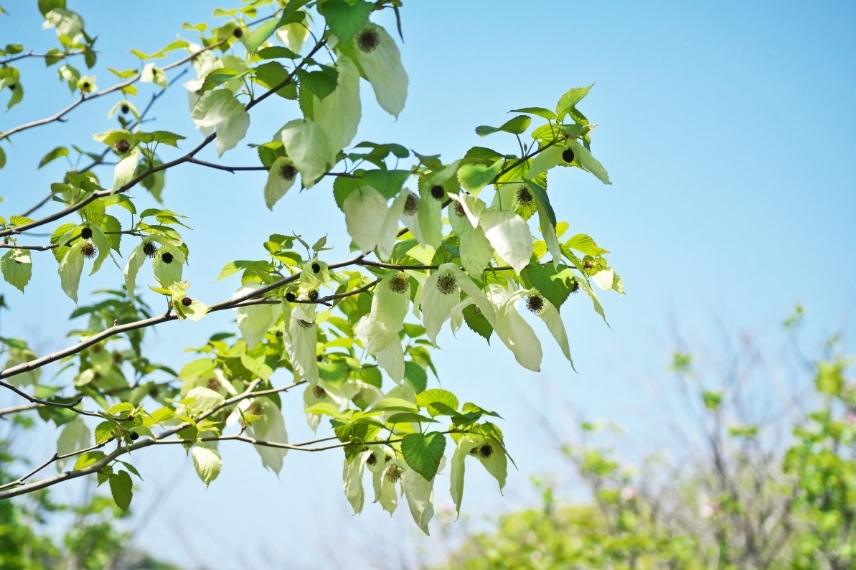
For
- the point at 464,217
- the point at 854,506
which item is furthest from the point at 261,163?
the point at 854,506

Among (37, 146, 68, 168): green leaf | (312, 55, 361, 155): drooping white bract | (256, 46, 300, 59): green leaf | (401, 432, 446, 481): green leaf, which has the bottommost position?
(401, 432, 446, 481): green leaf

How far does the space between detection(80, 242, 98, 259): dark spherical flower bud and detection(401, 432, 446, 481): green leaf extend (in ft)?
1.80

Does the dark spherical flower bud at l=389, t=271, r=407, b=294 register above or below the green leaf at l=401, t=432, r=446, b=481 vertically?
above

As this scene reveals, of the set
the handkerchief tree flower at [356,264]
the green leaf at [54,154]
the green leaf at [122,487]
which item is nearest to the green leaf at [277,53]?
the handkerchief tree flower at [356,264]

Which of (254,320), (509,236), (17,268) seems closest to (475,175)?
(509,236)

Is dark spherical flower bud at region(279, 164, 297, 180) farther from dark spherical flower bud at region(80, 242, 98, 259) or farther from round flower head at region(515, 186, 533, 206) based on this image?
dark spherical flower bud at region(80, 242, 98, 259)

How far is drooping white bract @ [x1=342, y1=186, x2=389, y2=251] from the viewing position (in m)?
0.87

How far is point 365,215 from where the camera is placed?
0.88m

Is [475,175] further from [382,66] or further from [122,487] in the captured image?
[122,487]

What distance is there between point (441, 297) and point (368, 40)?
296 millimetres

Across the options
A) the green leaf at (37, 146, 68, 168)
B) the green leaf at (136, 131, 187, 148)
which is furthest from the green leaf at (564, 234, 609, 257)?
the green leaf at (37, 146, 68, 168)

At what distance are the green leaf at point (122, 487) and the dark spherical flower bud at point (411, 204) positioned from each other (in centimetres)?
58

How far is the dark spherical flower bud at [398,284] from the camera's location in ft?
3.13

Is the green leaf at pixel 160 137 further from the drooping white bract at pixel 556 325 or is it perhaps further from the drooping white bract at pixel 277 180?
the drooping white bract at pixel 556 325
